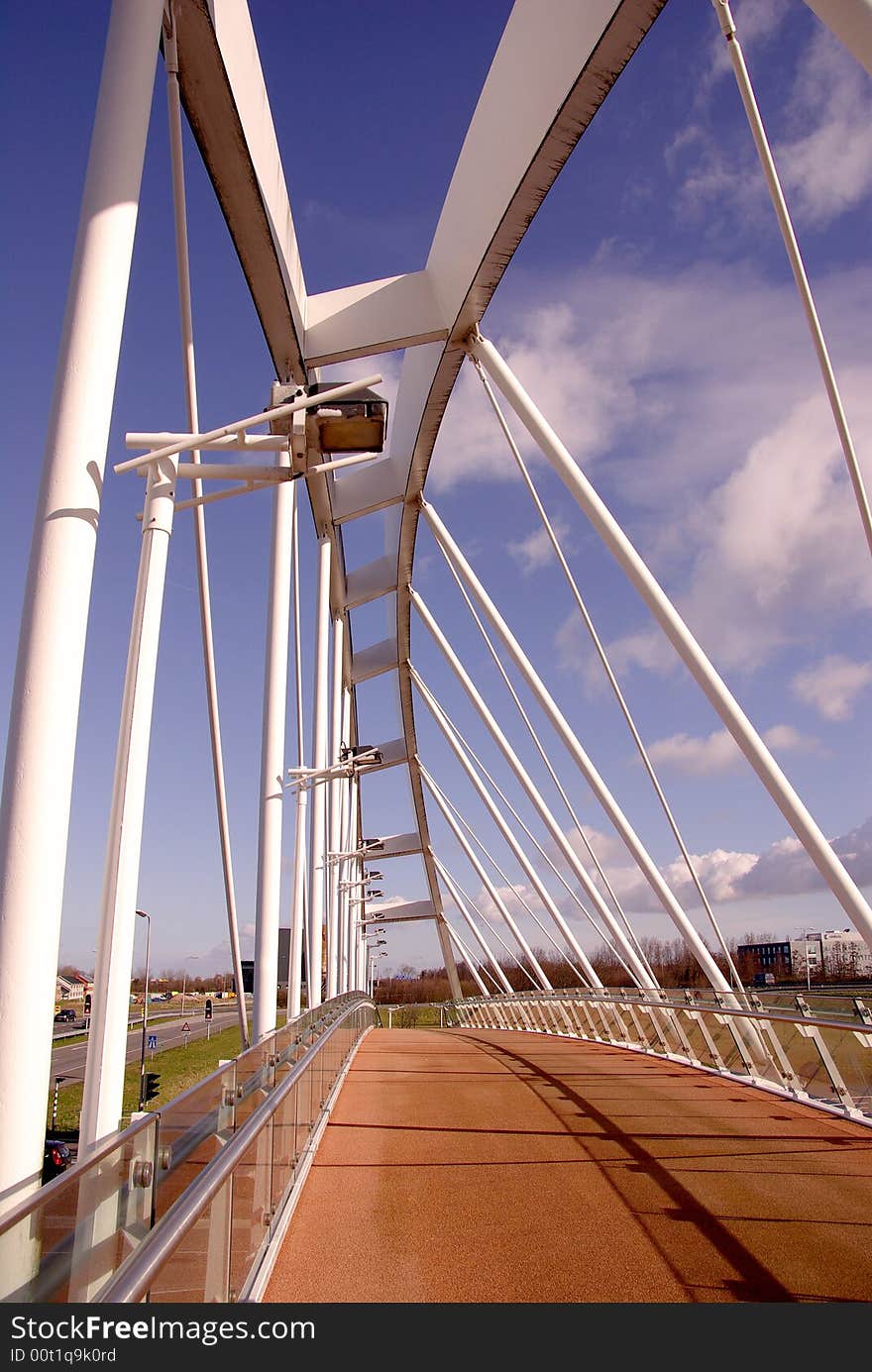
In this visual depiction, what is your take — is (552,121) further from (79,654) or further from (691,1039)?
(691,1039)

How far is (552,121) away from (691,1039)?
34.7 ft

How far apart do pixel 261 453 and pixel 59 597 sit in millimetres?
4286

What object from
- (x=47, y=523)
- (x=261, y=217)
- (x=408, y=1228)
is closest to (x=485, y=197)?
(x=261, y=217)

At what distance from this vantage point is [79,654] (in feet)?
15.0

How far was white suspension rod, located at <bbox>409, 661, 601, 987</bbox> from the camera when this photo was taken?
22000 millimetres

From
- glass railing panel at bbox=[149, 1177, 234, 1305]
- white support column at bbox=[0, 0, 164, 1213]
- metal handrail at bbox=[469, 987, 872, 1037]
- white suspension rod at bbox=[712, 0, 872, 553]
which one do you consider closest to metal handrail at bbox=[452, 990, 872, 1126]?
metal handrail at bbox=[469, 987, 872, 1037]

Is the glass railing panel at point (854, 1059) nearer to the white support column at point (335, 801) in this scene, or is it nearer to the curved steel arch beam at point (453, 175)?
the curved steel arch beam at point (453, 175)

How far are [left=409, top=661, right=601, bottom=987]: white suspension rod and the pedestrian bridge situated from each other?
11.3m

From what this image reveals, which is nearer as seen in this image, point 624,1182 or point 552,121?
point 624,1182

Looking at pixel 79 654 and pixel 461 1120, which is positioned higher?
pixel 79 654

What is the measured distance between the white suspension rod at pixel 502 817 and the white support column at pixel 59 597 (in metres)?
16.8

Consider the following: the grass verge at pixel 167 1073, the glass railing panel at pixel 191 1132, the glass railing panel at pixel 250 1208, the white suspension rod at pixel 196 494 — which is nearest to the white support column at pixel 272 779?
the white suspension rod at pixel 196 494

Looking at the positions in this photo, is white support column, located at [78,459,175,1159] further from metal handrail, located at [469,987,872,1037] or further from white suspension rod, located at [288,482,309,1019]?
white suspension rod, located at [288,482,309,1019]

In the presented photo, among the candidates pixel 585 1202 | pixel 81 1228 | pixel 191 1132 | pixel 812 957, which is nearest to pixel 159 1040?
pixel 812 957
